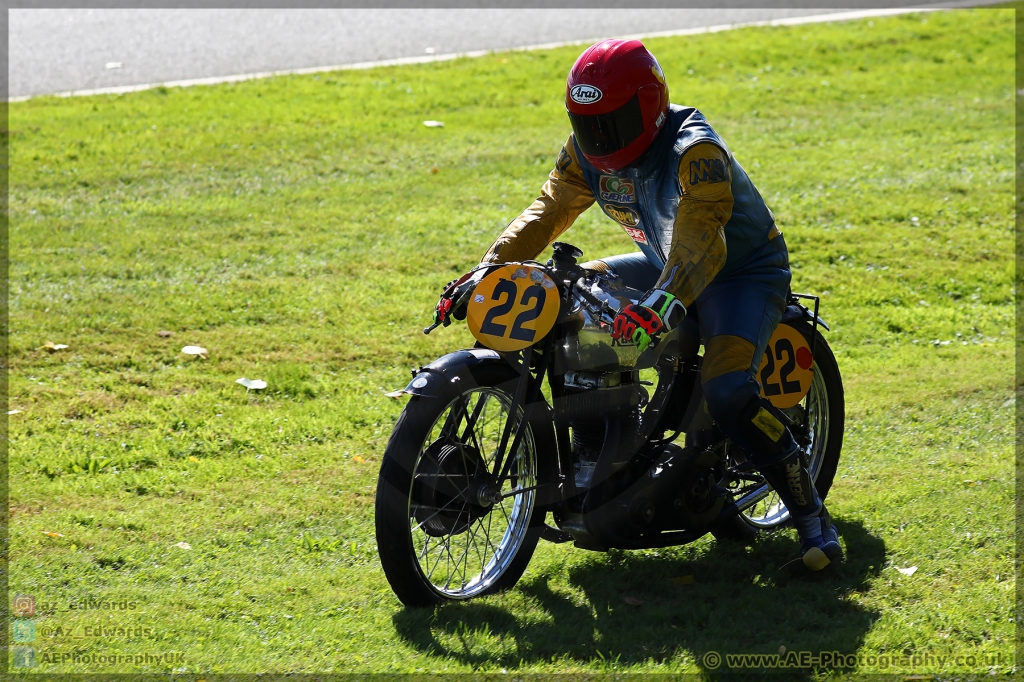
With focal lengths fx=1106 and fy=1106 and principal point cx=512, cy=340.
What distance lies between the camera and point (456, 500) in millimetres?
3996

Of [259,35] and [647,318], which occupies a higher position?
[647,318]

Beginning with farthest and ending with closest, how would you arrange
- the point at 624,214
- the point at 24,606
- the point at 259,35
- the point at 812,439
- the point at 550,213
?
the point at 259,35, the point at 812,439, the point at 550,213, the point at 624,214, the point at 24,606

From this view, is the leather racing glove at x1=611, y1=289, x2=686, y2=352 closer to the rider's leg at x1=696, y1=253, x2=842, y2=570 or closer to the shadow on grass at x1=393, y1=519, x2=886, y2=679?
the rider's leg at x1=696, y1=253, x2=842, y2=570

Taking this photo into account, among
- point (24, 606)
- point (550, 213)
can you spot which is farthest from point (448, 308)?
point (24, 606)

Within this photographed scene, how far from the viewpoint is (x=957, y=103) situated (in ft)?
35.0

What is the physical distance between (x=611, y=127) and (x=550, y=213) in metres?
0.61

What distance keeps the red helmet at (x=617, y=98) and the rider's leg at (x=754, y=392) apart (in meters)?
0.65

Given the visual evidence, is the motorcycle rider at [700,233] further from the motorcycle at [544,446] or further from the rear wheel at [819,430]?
the rear wheel at [819,430]

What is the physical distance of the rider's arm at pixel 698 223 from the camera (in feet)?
12.8

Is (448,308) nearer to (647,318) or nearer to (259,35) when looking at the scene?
(647,318)


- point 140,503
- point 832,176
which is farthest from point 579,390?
point 832,176

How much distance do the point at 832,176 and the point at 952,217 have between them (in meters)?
1.06

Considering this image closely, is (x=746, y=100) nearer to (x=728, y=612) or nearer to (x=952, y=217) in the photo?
(x=952, y=217)

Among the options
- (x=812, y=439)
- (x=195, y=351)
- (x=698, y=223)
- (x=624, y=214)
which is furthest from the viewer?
(x=195, y=351)
